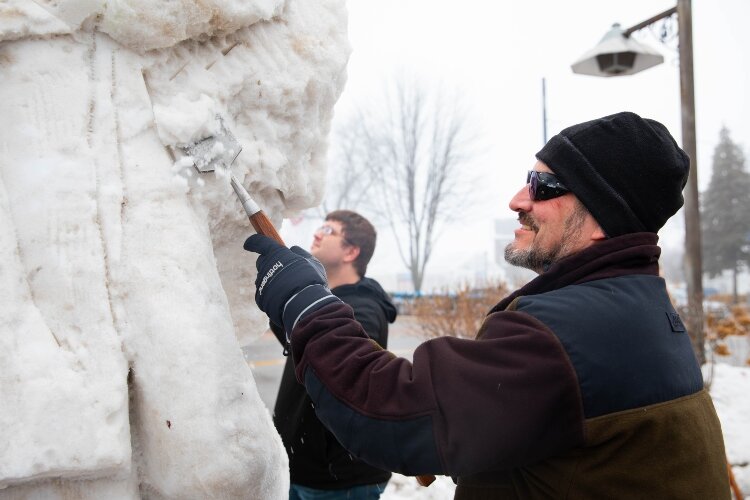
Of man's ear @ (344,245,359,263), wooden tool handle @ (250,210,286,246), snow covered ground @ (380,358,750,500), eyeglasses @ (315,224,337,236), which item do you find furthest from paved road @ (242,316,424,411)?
wooden tool handle @ (250,210,286,246)

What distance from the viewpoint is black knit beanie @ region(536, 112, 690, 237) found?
136 centimetres

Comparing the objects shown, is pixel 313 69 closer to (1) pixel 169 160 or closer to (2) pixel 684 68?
(1) pixel 169 160

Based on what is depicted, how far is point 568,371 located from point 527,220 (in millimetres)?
509

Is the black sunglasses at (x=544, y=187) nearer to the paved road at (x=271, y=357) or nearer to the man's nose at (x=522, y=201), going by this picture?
the man's nose at (x=522, y=201)

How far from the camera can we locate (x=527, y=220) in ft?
5.08

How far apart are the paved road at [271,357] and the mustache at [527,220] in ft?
13.5

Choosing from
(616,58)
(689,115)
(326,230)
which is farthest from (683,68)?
(326,230)

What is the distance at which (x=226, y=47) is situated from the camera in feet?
5.25

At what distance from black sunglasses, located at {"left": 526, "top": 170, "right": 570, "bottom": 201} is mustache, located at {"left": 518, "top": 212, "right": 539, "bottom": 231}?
0.06m

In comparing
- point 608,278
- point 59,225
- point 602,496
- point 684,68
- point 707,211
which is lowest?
point 707,211

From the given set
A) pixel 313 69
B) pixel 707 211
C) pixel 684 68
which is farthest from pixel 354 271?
pixel 707 211

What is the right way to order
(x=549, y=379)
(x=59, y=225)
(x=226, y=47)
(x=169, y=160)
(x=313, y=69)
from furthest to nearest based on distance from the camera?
(x=313, y=69) < (x=226, y=47) < (x=169, y=160) < (x=59, y=225) < (x=549, y=379)

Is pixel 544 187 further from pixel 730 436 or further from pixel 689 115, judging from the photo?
pixel 689 115

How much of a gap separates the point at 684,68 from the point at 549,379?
6.83 meters
